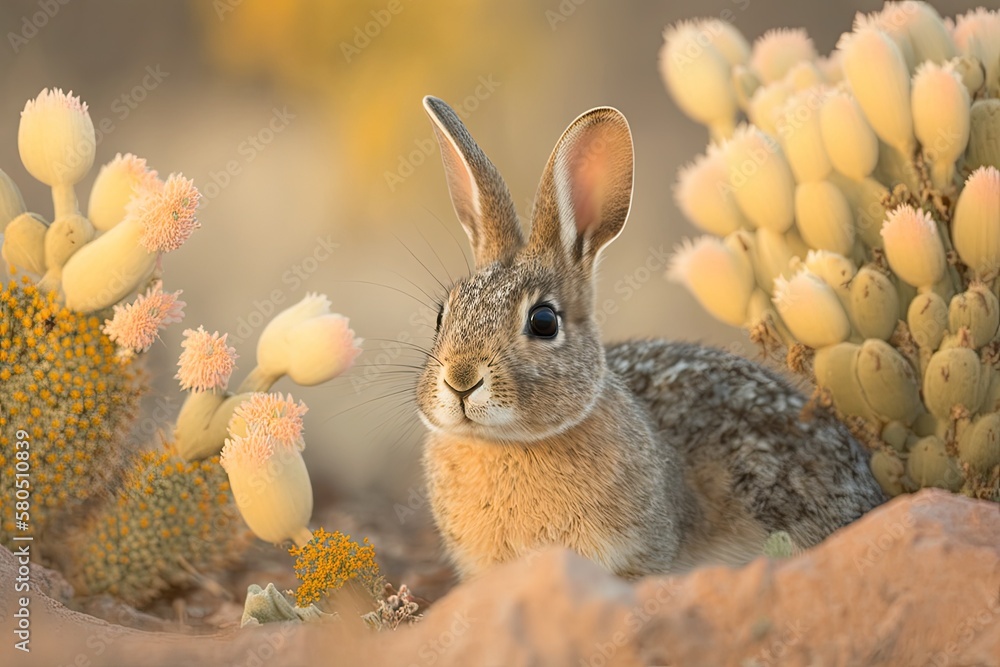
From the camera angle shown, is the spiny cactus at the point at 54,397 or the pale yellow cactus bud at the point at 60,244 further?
the pale yellow cactus bud at the point at 60,244

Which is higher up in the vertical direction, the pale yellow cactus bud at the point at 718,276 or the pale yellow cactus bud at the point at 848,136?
the pale yellow cactus bud at the point at 848,136

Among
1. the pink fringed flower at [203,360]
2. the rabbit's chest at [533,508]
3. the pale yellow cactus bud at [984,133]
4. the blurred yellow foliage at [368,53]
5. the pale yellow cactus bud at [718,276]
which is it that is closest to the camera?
the rabbit's chest at [533,508]

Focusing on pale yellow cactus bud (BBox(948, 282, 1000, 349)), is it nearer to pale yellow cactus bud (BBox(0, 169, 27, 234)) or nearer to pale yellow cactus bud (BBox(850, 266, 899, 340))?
pale yellow cactus bud (BBox(850, 266, 899, 340))

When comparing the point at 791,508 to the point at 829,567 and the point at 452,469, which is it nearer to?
the point at 452,469

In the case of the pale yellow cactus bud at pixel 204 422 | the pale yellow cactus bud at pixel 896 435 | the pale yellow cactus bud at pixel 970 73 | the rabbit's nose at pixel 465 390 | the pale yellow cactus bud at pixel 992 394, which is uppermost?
the pale yellow cactus bud at pixel 970 73

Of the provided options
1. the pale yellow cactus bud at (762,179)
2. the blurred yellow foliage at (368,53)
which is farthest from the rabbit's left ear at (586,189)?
the blurred yellow foliage at (368,53)

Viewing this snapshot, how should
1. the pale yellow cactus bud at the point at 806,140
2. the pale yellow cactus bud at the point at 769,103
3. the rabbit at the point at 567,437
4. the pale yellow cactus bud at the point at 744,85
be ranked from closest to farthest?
the rabbit at the point at 567,437 < the pale yellow cactus bud at the point at 806,140 < the pale yellow cactus bud at the point at 769,103 < the pale yellow cactus bud at the point at 744,85

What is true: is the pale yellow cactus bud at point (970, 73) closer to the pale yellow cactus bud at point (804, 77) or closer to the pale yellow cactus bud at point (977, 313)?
the pale yellow cactus bud at point (804, 77)

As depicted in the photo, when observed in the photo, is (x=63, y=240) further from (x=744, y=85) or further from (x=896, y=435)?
(x=896, y=435)
